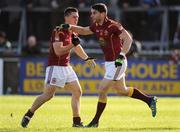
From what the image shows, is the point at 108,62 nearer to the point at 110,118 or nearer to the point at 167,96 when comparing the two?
the point at 110,118

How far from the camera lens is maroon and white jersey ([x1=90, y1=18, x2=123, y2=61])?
14.4 m

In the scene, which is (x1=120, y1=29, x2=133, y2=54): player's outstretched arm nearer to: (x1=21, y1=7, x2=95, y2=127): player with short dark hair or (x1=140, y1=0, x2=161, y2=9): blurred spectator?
(x1=21, y1=7, x2=95, y2=127): player with short dark hair

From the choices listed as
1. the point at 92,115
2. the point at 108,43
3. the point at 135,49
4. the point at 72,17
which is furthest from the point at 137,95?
the point at 135,49

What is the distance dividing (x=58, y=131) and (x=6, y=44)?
1819 cm

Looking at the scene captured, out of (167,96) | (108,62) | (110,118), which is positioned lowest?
(167,96)

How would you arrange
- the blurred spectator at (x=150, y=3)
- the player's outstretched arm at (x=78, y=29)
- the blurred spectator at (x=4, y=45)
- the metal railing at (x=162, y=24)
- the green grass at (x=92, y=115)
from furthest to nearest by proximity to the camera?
the metal railing at (x=162, y=24)
the blurred spectator at (x=150, y=3)
the blurred spectator at (x=4, y=45)
the player's outstretched arm at (x=78, y=29)
the green grass at (x=92, y=115)

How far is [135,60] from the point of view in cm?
2923

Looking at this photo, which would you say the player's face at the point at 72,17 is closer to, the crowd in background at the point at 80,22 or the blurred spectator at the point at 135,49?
the blurred spectator at the point at 135,49

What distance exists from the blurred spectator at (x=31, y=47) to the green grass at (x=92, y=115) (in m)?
6.69

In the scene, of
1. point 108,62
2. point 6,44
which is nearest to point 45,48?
point 6,44

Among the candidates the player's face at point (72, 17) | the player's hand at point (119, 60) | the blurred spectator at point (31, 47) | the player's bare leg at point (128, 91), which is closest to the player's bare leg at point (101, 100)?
the player's bare leg at point (128, 91)

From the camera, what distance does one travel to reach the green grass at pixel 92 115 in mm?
13781

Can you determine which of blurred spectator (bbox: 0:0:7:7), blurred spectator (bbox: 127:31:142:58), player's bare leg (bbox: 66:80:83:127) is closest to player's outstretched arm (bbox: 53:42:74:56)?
player's bare leg (bbox: 66:80:83:127)

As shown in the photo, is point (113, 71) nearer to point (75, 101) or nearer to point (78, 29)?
point (75, 101)
